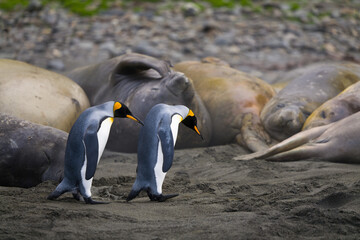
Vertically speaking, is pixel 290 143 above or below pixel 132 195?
below

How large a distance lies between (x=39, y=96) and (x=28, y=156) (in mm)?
1361

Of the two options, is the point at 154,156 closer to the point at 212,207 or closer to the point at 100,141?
the point at 100,141

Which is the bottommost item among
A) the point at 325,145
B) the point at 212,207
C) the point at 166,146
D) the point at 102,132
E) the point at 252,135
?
the point at 252,135

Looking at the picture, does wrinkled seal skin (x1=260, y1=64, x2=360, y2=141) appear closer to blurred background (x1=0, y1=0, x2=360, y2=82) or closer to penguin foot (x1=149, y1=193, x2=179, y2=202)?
penguin foot (x1=149, y1=193, x2=179, y2=202)

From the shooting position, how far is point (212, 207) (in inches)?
123

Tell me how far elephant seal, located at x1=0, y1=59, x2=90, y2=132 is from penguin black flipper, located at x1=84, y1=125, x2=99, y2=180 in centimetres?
174

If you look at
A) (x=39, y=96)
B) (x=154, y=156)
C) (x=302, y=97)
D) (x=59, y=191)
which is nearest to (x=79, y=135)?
(x=59, y=191)

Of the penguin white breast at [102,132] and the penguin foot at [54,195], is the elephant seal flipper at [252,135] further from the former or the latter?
the penguin foot at [54,195]

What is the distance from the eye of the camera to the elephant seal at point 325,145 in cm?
443

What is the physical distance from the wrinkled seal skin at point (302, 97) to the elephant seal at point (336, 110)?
0.66 ft

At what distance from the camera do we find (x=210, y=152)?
5.24 metres

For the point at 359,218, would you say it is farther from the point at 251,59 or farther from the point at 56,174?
the point at 251,59

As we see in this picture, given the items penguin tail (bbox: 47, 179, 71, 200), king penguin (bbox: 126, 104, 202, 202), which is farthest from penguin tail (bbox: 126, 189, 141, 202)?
penguin tail (bbox: 47, 179, 71, 200)

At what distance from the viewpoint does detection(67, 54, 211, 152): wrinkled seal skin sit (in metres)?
5.33
